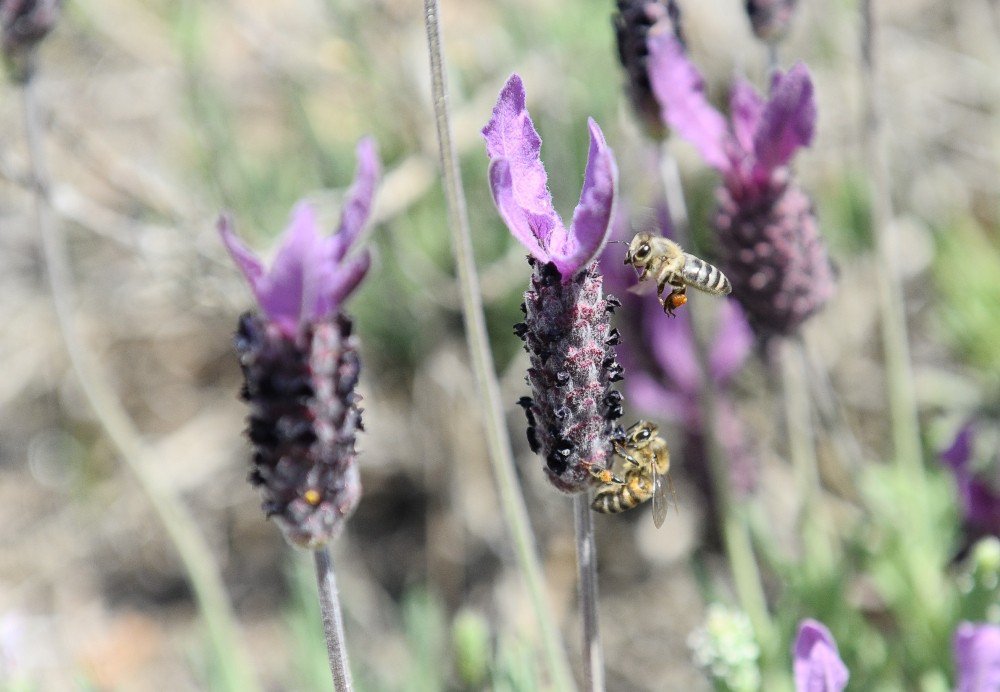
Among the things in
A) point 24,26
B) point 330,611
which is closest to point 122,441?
point 24,26

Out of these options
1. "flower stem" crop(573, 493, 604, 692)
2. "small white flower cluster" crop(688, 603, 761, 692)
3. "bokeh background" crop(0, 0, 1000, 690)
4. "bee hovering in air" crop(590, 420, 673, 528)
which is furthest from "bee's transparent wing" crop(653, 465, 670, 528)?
"bokeh background" crop(0, 0, 1000, 690)

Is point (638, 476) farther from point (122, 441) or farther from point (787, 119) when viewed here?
point (122, 441)

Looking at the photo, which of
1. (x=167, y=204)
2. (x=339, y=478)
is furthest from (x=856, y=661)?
(x=167, y=204)

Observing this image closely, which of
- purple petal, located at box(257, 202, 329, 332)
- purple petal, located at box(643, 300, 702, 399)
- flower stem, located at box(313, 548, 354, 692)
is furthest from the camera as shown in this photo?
purple petal, located at box(643, 300, 702, 399)

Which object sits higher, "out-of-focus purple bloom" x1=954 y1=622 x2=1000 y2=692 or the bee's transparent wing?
the bee's transparent wing

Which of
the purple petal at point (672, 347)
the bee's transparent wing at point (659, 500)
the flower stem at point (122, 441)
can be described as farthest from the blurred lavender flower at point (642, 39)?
the flower stem at point (122, 441)

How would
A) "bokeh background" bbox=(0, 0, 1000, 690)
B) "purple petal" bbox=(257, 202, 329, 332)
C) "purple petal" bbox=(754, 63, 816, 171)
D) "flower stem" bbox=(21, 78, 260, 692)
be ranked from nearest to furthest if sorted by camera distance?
"purple petal" bbox=(257, 202, 329, 332), "purple petal" bbox=(754, 63, 816, 171), "flower stem" bbox=(21, 78, 260, 692), "bokeh background" bbox=(0, 0, 1000, 690)

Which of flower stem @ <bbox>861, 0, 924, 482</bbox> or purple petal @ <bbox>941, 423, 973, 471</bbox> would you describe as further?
purple petal @ <bbox>941, 423, 973, 471</bbox>

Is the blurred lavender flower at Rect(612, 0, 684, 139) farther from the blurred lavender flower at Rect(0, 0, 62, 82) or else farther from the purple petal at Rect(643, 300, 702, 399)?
the blurred lavender flower at Rect(0, 0, 62, 82)
